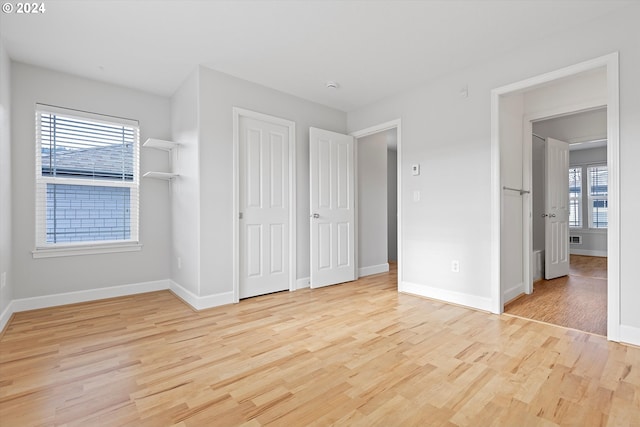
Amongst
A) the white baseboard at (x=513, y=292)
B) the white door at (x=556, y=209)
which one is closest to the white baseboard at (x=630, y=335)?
the white baseboard at (x=513, y=292)

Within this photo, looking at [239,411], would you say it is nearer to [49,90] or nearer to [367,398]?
[367,398]

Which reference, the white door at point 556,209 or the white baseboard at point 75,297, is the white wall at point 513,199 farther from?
the white baseboard at point 75,297

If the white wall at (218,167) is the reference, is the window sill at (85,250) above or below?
below

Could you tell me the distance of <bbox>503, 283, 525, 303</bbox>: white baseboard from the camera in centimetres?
338

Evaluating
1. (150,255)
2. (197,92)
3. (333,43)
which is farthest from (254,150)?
(150,255)

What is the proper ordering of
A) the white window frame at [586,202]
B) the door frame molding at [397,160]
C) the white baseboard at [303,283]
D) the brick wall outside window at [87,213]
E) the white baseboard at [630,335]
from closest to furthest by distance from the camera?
1. the white baseboard at [630,335]
2. the brick wall outside window at [87,213]
3. the door frame molding at [397,160]
4. the white baseboard at [303,283]
5. the white window frame at [586,202]

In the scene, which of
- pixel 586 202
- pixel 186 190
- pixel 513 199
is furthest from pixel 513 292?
pixel 586 202

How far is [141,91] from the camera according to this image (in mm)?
3926

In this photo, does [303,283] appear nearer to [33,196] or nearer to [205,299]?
[205,299]

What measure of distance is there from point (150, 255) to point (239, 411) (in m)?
3.08

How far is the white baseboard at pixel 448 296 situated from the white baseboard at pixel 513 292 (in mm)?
411

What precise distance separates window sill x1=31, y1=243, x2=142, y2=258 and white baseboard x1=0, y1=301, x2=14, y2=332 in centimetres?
54

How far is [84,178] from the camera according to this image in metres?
3.59

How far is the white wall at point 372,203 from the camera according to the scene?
15.8ft
